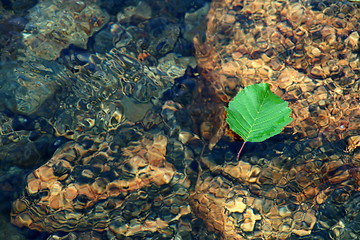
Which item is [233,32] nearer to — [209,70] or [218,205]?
[209,70]

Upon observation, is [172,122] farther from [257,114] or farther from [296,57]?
[296,57]

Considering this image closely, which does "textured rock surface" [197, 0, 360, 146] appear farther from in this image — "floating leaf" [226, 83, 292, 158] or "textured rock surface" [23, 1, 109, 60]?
"textured rock surface" [23, 1, 109, 60]

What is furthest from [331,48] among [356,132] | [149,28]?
[149,28]

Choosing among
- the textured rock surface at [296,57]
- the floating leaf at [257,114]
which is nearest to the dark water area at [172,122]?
the textured rock surface at [296,57]

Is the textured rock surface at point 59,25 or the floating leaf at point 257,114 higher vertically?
the textured rock surface at point 59,25

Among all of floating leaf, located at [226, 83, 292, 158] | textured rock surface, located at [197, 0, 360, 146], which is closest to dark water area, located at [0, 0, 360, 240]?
textured rock surface, located at [197, 0, 360, 146]

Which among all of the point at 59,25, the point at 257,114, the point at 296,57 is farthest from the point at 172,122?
the point at 59,25

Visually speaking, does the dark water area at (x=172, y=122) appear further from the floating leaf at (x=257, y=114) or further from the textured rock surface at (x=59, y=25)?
the floating leaf at (x=257, y=114)
